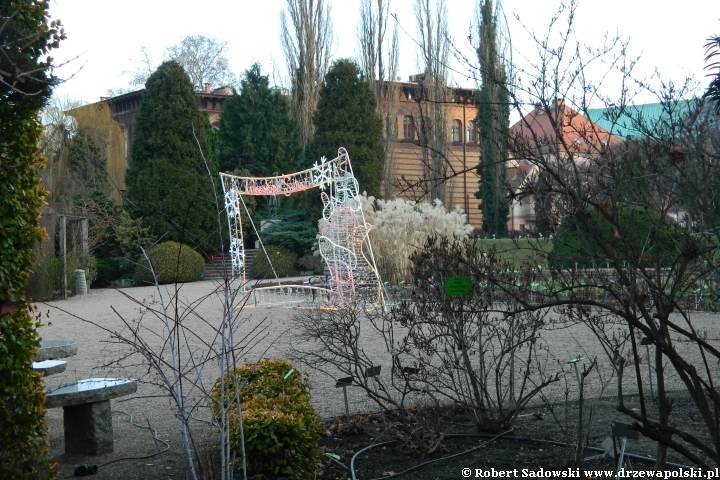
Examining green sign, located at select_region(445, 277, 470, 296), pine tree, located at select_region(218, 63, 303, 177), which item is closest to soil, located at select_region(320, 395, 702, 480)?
green sign, located at select_region(445, 277, 470, 296)

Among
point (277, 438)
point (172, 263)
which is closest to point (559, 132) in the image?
point (277, 438)

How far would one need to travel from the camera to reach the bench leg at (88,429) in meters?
4.94

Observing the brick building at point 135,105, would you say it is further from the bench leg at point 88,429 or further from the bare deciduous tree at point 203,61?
the bench leg at point 88,429

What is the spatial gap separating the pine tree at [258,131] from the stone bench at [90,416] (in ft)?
100

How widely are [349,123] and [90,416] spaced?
23.1m

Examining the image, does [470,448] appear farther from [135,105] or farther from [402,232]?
[135,105]

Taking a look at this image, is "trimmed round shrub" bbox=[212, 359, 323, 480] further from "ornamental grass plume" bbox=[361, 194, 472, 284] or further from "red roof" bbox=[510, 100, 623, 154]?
"ornamental grass plume" bbox=[361, 194, 472, 284]

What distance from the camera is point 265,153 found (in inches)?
1403

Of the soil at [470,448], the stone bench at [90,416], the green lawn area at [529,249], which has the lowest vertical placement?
the soil at [470,448]

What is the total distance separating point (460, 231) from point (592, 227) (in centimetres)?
1491

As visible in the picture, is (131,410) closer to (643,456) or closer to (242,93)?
(643,456)

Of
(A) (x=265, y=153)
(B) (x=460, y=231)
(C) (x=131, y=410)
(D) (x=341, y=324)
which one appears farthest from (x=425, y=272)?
(A) (x=265, y=153)

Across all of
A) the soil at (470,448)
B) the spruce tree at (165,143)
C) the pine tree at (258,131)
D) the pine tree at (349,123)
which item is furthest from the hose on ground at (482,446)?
the pine tree at (258,131)

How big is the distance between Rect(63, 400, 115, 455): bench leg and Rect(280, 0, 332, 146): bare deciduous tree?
3089 centimetres
